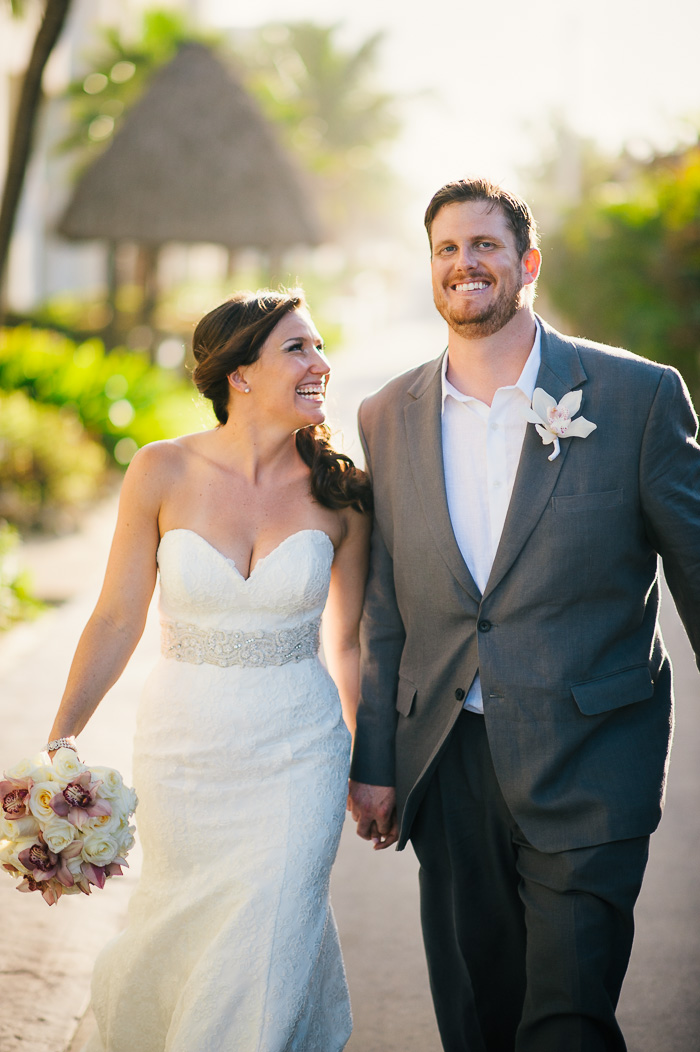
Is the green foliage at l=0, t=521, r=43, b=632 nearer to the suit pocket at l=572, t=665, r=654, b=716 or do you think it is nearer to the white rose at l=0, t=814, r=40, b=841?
the white rose at l=0, t=814, r=40, b=841

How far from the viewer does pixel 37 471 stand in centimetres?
1109

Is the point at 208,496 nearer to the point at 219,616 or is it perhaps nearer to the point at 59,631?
the point at 219,616

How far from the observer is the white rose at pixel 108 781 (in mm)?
2862

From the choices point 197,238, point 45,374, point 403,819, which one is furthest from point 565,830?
point 197,238

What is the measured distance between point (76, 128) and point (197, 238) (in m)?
7.46

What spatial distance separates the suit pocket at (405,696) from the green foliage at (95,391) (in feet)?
A: 31.2

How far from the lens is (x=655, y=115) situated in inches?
818

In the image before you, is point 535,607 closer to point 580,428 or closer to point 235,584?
point 580,428

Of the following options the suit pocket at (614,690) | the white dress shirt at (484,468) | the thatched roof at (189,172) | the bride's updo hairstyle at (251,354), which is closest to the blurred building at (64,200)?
the thatched roof at (189,172)

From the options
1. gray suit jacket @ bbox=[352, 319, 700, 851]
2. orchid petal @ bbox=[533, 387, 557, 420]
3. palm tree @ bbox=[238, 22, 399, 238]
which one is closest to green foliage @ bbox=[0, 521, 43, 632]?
gray suit jacket @ bbox=[352, 319, 700, 851]

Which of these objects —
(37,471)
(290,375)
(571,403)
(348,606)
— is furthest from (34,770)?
(37,471)

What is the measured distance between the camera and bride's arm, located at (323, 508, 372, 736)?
3.54 metres

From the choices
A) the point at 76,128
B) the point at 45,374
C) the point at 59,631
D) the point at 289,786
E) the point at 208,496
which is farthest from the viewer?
the point at 76,128

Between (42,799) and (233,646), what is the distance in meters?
0.73
